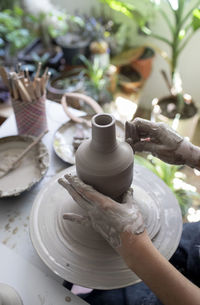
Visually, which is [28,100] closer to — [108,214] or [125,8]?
[108,214]

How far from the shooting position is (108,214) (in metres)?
0.98

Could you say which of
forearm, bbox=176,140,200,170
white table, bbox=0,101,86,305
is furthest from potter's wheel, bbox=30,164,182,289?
forearm, bbox=176,140,200,170

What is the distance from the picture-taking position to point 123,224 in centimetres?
98

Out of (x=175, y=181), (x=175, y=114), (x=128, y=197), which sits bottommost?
(x=175, y=181)

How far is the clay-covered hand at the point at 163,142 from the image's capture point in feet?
3.93

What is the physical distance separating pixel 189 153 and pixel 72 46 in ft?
6.24

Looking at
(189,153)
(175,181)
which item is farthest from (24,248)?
(175,181)

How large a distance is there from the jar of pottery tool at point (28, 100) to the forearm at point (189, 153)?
2.38 feet

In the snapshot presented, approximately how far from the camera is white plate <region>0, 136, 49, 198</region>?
136cm

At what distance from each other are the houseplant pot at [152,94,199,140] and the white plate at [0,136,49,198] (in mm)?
1155

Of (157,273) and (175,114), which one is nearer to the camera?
(157,273)

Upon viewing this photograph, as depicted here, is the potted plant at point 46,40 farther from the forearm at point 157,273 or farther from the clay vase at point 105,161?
the forearm at point 157,273

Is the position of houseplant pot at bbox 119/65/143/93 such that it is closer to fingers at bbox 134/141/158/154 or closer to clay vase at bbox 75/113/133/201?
fingers at bbox 134/141/158/154

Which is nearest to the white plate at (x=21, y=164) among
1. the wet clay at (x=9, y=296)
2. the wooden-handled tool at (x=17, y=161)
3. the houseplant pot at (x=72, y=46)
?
the wooden-handled tool at (x=17, y=161)
